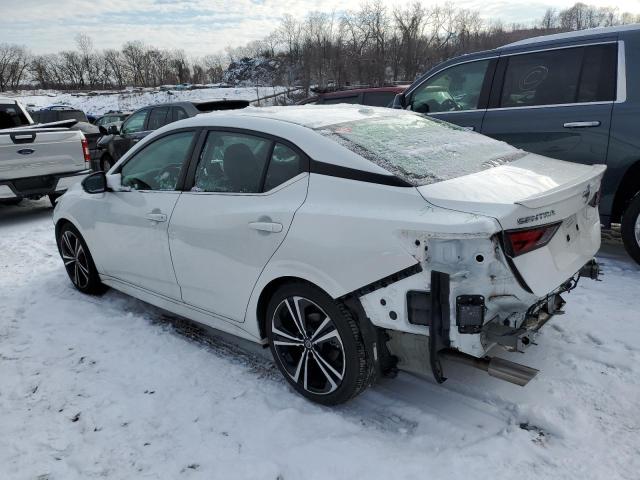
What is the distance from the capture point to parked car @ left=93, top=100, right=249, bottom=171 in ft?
29.8

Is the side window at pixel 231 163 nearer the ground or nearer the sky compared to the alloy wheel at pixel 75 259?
nearer the sky

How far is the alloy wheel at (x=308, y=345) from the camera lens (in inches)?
108

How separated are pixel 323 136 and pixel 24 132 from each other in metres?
6.30

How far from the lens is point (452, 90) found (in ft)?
19.1

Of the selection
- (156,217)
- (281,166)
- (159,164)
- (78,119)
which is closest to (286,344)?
(281,166)

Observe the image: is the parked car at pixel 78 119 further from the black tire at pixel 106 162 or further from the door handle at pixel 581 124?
the door handle at pixel 581 124

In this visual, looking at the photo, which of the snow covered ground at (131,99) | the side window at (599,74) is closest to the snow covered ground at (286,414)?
the side window at (599,74)

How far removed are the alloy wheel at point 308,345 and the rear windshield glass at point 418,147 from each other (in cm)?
88

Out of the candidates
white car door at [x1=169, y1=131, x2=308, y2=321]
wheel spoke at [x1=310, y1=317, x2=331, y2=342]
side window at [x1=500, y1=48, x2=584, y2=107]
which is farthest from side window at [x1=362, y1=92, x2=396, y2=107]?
wheel spoke at [x1=310, y1=317, x2=331, y2=342]

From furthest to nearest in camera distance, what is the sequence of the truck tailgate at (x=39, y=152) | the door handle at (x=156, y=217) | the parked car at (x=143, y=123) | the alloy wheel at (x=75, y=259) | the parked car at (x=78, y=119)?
the parked car at (x=78, y=119) < the parked car at (x=143, y=123) < the truck tailgate at (x=39, y=152) < the alloy wheel at (x=75, y=259) < the door handle at (x=156, y=217)

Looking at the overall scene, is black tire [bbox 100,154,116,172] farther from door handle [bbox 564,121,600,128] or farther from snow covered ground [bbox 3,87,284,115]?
snow covered ground [bbox 3,87,284,115]

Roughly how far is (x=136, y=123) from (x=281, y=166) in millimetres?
9152

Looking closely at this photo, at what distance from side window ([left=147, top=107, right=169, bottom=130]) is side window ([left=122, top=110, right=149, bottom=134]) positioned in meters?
0.28

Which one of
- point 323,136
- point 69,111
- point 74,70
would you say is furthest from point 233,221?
point 74,70
